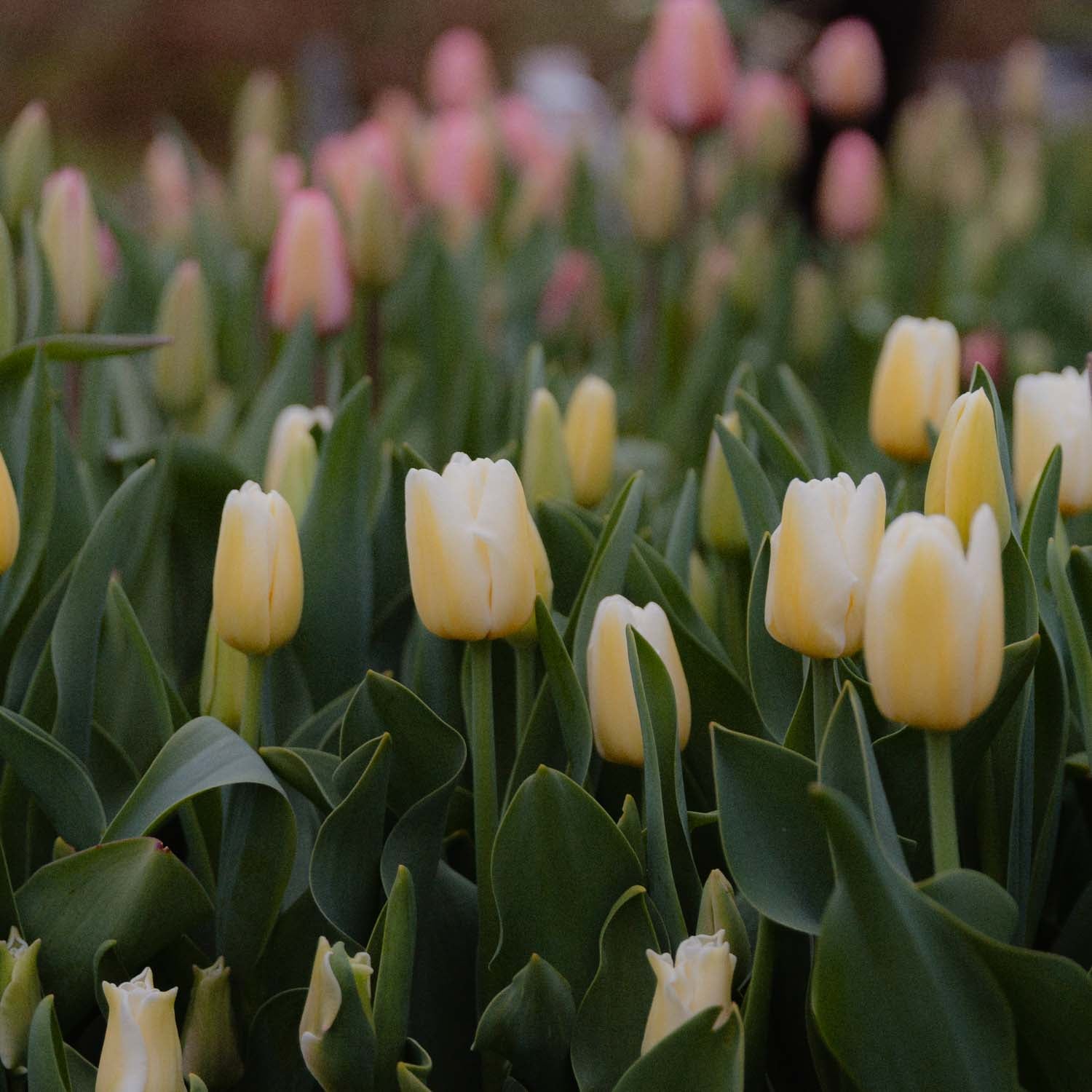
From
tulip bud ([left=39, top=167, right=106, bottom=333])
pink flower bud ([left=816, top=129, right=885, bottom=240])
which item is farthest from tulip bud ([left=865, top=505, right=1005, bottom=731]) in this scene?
pink flower bud ([left=816, top=129, right=885, bottom=240])

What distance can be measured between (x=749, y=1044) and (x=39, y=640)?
1.85ft

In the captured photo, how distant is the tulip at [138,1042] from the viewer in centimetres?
71

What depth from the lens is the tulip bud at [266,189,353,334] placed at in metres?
1.55

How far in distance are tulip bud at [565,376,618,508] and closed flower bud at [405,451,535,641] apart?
35cm

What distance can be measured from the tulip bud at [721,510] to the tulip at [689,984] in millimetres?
462

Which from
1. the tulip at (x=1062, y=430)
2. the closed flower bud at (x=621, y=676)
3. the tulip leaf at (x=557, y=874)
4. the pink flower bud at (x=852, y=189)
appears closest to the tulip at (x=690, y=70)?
the pink flower bud at (x=852, y=189)

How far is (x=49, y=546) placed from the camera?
42.1 inches

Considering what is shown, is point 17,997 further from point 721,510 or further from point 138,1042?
point 721,510

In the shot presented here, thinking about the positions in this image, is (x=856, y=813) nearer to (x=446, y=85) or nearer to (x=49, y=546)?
(x=49, y=546)

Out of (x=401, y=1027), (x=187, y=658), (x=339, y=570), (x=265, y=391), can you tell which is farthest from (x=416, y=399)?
(x=401, y=1027)

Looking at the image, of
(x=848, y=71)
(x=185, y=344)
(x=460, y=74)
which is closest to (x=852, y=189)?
(x=848, y=71)

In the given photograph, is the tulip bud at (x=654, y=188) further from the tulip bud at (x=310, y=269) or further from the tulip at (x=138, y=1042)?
the tulip at (x=138, y=1042)

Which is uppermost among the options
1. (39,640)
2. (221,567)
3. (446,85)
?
(446,85)

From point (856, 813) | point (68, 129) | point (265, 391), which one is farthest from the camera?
point (68, 129)
